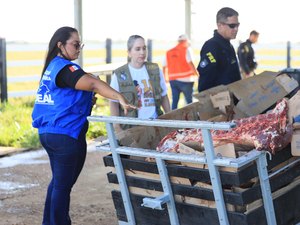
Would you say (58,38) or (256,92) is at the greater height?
(58,38)

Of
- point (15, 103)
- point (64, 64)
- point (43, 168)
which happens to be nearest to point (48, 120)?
point (64, 64)

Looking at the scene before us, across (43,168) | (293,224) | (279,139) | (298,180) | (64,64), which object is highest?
(64,64)

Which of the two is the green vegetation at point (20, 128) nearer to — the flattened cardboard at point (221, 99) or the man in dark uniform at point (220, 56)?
the man in dark uniform at point (220, 56)

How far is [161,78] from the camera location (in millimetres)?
5438

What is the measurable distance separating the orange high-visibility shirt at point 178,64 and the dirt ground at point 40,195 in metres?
3.23

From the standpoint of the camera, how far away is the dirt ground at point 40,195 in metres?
5.66

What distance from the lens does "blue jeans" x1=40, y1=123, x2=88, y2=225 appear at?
451 centimetres

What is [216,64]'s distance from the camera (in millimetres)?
5812

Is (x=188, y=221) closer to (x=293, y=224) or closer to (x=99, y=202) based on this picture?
(x=293, y=224)

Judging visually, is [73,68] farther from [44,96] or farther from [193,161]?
[193,161]

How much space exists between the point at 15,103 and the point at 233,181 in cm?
1028

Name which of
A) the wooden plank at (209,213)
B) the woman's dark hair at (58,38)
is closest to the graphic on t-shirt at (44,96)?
the woman's dark hair at (58,38)

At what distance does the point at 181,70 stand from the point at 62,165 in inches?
263

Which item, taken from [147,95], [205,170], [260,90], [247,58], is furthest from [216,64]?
[247,58]
